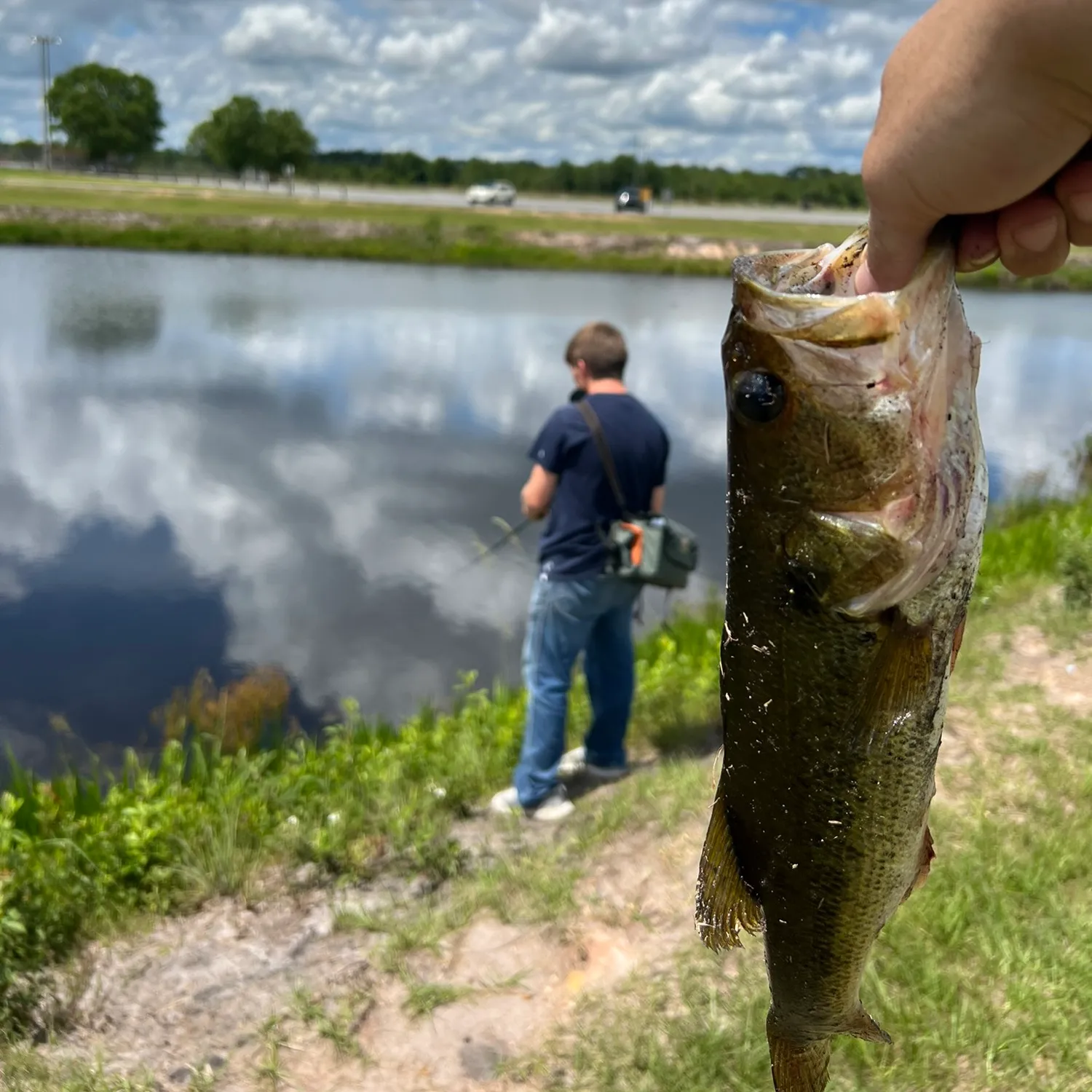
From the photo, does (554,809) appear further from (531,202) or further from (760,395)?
(531,202)

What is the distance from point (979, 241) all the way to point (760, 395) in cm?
40

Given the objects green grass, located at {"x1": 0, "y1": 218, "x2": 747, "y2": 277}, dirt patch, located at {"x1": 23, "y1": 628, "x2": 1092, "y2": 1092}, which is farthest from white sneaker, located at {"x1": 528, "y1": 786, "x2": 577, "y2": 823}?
green grass, located at {"x1": 0, "y1": 218, "x2": 747, "y2": 277}

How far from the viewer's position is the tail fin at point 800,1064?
2.07 metres

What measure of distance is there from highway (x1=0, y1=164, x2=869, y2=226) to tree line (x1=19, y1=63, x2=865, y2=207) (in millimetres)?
3849

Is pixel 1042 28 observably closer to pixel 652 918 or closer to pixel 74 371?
pixel 652 918

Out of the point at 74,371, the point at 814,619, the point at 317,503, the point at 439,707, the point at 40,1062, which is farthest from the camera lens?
the point at 74,371

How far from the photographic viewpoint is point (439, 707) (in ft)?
25.9

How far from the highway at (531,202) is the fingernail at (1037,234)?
5078cm

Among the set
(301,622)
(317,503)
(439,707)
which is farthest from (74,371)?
(439,707)

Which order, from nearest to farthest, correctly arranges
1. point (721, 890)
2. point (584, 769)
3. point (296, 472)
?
point (721, 890), point (584, 769), point (296, 472)

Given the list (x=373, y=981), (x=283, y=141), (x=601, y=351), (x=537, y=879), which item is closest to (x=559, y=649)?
(x=537, y=879)

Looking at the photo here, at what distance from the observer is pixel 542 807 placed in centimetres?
555

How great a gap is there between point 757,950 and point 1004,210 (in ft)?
9.41

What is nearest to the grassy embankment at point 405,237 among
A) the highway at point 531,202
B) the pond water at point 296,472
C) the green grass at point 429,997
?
the highway at point 531,202
